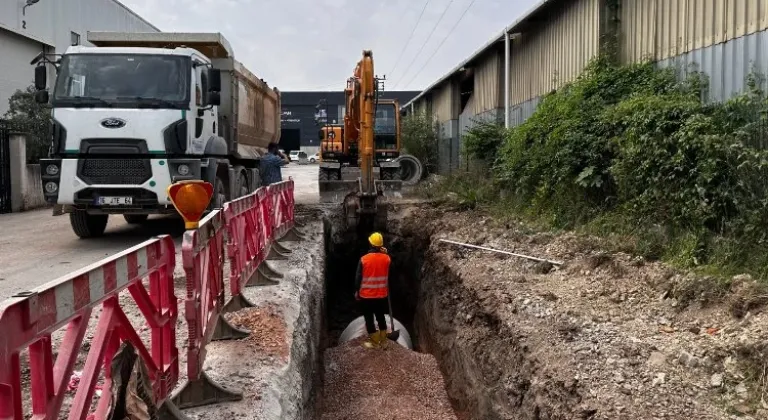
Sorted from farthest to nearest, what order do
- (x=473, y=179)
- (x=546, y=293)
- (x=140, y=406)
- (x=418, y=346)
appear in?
1. (x=473, y=179)
2. (x=418, y=346)
3. (x=546, y=293)
4. (x=140, y=406)

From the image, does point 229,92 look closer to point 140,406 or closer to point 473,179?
point 473,179

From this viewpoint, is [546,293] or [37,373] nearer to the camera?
[37,373]

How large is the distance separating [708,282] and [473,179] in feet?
31.0

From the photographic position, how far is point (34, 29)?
22.9 m

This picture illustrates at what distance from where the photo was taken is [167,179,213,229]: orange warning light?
12.8 ft

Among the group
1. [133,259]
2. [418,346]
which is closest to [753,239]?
[133,259]

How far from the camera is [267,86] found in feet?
51.0

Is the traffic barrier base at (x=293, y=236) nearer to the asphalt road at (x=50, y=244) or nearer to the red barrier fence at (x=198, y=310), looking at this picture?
the asphalt road at (x=50, y=244)

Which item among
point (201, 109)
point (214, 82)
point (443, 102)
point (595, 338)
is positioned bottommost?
point (595, 338)

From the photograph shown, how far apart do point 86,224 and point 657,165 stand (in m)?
8.65

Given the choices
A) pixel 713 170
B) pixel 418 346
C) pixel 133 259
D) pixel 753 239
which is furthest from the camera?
pixel 418 346

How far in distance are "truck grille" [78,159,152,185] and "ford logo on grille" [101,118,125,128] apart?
0.50 m

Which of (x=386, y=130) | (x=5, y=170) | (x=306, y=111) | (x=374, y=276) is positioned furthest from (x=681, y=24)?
(x=306, y=111)

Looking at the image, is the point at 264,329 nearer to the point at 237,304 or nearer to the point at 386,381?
the point at 237,304
